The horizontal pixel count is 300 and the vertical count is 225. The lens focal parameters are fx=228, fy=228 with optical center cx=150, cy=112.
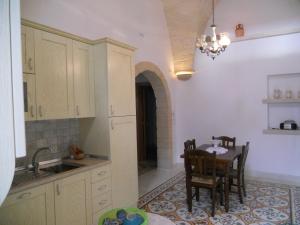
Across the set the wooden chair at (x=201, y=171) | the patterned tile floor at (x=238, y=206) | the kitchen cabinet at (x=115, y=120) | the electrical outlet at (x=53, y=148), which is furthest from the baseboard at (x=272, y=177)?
the electrical outlet at (x=53, y=148)

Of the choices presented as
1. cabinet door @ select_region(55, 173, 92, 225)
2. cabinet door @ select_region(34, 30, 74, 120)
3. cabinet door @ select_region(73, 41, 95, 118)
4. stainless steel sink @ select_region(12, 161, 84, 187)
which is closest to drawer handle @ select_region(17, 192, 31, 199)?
stainless steel sink @ select_region(12, 161, 84, 187)

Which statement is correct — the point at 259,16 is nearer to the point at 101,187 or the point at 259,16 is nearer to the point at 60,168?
the point at 101,187

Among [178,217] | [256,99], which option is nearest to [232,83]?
[256,99]

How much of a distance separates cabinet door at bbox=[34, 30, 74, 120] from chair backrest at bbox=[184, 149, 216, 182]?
1.69m

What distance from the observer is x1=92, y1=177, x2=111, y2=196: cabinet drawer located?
2.65 m

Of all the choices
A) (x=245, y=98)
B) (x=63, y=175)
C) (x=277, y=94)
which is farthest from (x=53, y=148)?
(x=277, y=94)

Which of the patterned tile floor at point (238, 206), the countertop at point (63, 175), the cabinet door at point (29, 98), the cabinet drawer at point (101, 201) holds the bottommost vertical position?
the patterned tile floor at point (238, 206)

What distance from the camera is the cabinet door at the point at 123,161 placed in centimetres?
295

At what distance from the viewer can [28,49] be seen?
2.18 m

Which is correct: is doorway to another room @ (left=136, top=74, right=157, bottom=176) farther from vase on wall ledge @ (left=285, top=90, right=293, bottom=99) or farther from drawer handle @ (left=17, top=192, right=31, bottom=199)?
drawer handle @ (left=17, top=192, right=31, bottom=199)

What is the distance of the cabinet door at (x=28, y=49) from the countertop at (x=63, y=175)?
103cm

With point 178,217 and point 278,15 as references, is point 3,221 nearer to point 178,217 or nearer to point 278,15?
point 178,217

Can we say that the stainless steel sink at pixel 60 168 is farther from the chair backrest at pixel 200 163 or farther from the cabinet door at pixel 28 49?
the chair backrest at pixel 200 163

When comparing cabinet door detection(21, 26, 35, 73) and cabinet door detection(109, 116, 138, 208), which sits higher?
cabinet door detection(21, 26, 35, 73)
